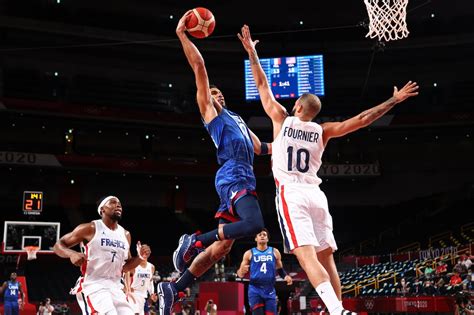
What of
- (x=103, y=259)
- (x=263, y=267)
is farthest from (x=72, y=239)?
(x=263, y=267)

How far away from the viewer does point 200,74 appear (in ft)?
22.7

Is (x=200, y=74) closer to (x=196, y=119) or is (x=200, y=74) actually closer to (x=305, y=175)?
(x=305, y=175)

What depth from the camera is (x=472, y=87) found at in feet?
112

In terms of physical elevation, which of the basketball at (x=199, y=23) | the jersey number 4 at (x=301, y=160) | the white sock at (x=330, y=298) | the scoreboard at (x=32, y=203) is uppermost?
the scoreboard at (x=32, y=203)

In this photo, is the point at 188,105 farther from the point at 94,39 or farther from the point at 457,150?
the point at 457,150

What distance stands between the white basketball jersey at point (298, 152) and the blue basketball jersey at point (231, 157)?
1.61 feet

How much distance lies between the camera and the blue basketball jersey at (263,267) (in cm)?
1108

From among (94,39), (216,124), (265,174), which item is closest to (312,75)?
(265,174)

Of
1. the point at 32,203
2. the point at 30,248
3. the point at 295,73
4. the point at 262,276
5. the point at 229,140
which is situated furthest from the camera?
the point at 295,73

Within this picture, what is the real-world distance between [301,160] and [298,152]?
0.09 metres

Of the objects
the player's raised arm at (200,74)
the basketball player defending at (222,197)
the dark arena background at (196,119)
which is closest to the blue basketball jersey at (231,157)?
the basketball player defending at (222,197)

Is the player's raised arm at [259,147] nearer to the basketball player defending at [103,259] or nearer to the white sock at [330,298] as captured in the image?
the basketball player defending at [103,259]

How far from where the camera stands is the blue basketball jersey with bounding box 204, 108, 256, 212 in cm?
692

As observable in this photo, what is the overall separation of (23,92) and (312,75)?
585 inches
